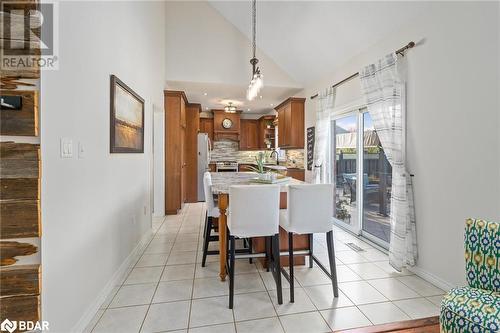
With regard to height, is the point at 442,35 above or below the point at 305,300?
above

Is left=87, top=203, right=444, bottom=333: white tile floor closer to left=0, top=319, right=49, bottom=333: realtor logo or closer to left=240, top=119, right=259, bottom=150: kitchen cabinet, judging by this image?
left=0, top=319, right=49, bottom=333: realtor logo

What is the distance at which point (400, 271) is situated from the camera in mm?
2523

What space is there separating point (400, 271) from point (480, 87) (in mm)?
1891

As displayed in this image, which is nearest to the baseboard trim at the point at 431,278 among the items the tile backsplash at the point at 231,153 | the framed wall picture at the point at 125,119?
the framed wall picture at the point at 125,119

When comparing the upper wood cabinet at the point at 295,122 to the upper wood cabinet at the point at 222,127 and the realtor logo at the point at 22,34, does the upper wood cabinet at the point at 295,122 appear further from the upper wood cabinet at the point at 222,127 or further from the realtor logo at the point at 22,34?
the realtor logo at the point at 22,34

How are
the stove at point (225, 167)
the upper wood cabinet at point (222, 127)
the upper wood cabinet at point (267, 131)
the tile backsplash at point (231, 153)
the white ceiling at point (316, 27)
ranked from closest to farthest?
1. the white ceiling at point (316, 27)
2. the stove at point (225, 167)
3. the upper wood cabinet at point (222, 127)
4. the tile backsplash at point (231, 153)
5. the upper wood cabinet at point (267, 131)

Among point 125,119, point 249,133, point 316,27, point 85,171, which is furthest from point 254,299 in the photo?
point 249,133

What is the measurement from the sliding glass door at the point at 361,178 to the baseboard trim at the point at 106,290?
3.18 m

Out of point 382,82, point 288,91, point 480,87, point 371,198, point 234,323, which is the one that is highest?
point 288,91

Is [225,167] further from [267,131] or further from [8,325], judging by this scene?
[8,325]

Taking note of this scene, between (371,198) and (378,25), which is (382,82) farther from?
(371,198)

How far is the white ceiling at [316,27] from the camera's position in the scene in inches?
106

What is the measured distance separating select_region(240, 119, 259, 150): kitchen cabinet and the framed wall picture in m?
4.83

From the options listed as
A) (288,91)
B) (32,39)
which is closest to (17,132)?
(32,39)
